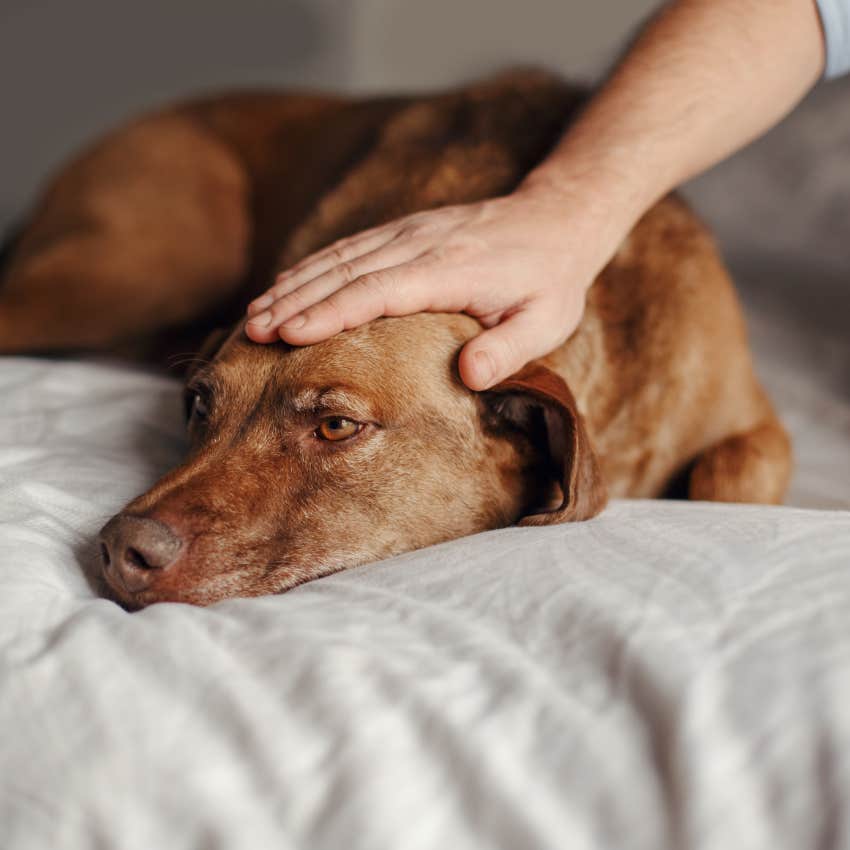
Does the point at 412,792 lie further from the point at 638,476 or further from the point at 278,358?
the point at 638,476

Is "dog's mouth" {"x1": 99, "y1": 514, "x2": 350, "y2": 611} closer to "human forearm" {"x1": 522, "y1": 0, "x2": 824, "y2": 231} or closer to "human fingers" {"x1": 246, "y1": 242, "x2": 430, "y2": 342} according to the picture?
"human fingers" {"x1": 246, "y1": 242, "x2": 430, "y2": 342}

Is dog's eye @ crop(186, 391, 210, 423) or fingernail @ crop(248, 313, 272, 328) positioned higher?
fingernail @ crop(248, 313, 272, 328)

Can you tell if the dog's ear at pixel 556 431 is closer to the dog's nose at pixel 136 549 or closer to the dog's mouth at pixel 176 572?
the dog's mouth at pixel 176 572

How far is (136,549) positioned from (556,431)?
2.60 ft

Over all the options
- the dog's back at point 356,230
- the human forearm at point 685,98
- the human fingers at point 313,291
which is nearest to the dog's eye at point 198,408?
the human fingers at point 313,291

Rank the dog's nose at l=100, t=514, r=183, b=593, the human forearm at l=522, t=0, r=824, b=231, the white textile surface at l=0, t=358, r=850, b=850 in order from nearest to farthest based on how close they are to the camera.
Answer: the white textile surface at l=0, t=358, r=850, b=850
the dog's nose at l=100, t=514, r=183, b=593
the human forearm at l=522, t=0, r=824, b=231

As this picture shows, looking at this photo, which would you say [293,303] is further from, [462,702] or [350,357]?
[462,702]

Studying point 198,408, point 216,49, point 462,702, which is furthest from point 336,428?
point 216,49

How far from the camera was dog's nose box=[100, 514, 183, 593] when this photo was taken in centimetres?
151

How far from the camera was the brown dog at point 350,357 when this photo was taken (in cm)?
173

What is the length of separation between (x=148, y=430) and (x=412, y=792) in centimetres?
136

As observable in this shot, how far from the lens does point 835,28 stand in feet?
7.70

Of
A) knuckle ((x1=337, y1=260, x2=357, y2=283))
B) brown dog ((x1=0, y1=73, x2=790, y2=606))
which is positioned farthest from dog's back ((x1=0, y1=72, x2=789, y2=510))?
knuckle ((x1=337, y1=260, x2=357, y2=283))

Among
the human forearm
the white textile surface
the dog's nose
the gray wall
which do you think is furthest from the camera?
the gray wall
